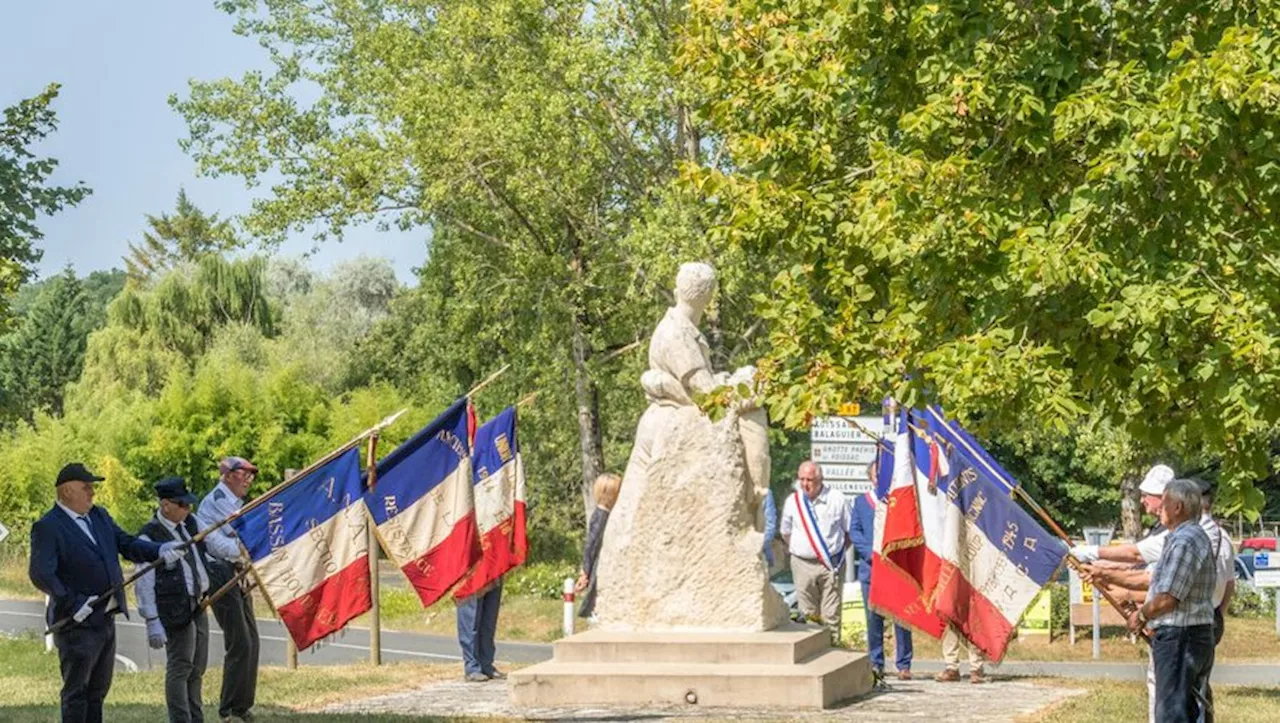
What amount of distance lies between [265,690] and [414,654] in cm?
952

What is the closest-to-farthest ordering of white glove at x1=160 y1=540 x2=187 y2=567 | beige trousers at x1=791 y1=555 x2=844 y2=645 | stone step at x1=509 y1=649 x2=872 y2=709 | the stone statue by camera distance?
1. white glove at x1=160 y1=540 x2=187 y2=567
2. stone step at x1=509 y1=649 x2=872 y2=709
3. the stone statue
4. beige trousers at x1=791 y1=555 x2=844 y2=645

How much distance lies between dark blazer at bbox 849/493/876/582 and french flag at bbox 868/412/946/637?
1080 mm

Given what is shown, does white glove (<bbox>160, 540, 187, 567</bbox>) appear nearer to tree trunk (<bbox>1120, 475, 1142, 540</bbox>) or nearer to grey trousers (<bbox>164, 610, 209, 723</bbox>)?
grey trousers (<bbox>164, 610, 209, 723</bbox>)

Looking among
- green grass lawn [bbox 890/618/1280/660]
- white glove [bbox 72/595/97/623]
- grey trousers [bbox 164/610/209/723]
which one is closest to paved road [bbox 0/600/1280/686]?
green grass lawn [bbox 890/618/1280/660]

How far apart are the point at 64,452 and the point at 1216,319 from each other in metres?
49.3

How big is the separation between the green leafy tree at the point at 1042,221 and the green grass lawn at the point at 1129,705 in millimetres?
2429

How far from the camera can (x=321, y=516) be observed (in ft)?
54.3

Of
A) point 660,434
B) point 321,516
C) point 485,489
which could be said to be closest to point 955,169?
point 660,434

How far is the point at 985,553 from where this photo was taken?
1780cm

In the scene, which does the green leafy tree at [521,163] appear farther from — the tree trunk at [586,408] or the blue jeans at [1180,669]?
the blue jeans at [1180,669]

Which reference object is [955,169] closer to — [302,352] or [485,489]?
[485,489]

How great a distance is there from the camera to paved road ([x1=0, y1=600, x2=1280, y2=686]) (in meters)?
23.5

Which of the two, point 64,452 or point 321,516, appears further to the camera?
point 64,452

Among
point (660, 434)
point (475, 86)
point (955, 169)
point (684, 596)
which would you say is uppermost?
point (475, 86)
